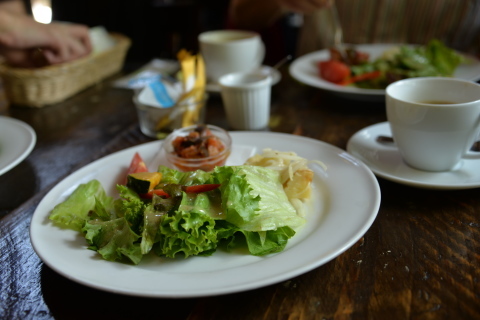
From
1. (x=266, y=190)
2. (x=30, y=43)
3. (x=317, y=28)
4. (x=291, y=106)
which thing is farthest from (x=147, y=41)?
(x=266, y=190)

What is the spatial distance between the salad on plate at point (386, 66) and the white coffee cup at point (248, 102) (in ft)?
1.34

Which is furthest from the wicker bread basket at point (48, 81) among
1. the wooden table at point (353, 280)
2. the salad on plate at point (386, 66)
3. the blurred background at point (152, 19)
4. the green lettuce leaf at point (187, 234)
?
the blurred background at point (152, 19)

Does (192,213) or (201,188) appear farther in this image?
(201,188)

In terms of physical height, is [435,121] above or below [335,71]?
above

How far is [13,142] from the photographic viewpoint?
4.64ft

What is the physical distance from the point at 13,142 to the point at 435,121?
4.26ft

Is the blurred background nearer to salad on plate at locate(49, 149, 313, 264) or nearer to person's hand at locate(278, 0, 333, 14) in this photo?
person's hand at locate(278, 0, 333, 14)

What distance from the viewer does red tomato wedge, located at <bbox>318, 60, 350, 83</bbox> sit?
6.28 ft

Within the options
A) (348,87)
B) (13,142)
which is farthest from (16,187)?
(348,87)

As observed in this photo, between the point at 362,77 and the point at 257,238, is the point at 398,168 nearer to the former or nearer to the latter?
the point at 257,238

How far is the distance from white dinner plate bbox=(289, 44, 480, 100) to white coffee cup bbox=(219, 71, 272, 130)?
0.30 metres

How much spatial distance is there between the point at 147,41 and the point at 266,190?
426 cm

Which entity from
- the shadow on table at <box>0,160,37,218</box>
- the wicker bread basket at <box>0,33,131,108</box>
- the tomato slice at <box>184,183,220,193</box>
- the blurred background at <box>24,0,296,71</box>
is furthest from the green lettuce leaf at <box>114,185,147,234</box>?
the blurred background at <box>24,0,296,71</box>

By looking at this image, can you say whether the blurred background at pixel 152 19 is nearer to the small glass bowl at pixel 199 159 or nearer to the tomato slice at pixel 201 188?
the small glass bowl at pixel 199 159
